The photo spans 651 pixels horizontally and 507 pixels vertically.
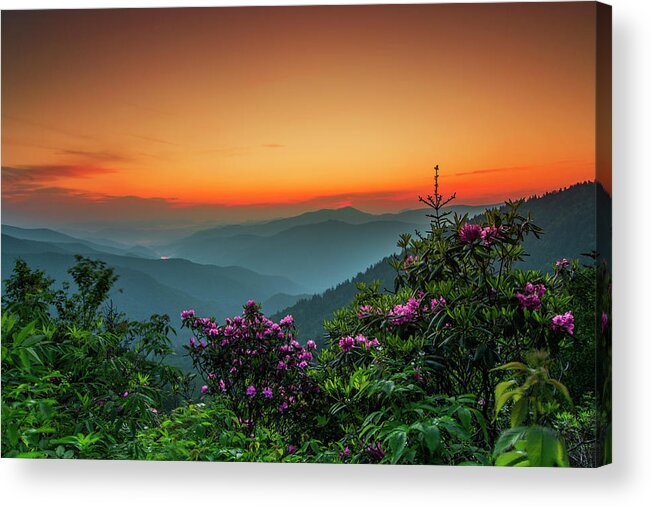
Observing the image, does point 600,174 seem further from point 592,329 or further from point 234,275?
point 234,275

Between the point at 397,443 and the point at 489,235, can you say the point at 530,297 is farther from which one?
the point at 397,443

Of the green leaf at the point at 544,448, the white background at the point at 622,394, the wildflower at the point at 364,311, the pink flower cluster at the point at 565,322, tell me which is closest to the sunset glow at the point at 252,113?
the white background at the point at 622,394

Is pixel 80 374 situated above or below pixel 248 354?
below

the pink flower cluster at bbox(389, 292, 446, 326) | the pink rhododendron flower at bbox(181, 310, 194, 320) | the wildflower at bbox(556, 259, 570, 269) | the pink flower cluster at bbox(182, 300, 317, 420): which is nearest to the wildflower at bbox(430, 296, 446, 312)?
the pink flower cluster at bbox(389, 292, 446, 326)

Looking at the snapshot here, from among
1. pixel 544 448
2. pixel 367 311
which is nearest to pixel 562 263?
pixel 367 311

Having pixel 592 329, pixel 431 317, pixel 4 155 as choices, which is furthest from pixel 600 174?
pixel 4 155

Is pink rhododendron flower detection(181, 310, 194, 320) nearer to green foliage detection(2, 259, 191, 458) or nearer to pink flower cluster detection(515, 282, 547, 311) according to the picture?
green foliage detection(2, 259, 191, 458)

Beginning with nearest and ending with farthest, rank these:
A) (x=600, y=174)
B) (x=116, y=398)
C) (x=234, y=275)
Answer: (x=600, y=174)
(x=116, y=398)
(x=234, y=275)

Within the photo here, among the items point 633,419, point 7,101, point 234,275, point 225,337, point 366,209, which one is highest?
point 7,101
